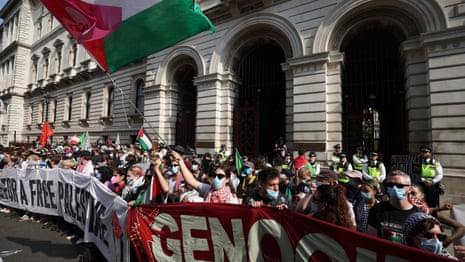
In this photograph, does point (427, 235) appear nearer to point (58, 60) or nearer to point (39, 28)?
point (58, 60)

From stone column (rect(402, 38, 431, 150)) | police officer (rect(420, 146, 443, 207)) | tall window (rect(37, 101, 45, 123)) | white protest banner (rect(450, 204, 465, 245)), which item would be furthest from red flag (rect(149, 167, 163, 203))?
tall window (rect(37, 101, 45, 123))

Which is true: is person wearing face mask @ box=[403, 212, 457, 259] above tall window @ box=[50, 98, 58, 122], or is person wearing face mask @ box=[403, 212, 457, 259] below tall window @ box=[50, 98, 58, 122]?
below

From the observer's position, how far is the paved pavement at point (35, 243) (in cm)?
405

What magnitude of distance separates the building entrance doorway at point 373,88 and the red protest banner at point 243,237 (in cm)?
891

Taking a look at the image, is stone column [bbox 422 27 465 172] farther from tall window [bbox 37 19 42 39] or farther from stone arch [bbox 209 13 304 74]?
tall window [bbox 37 19 42 39]

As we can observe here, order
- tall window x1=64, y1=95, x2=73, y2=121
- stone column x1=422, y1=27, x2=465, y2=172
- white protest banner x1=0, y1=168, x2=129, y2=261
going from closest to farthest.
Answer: white protest banner x1=0, y1=168, x2=129, y2=261 → stone column x1=422, y1=27, x2=465, y2=172 → tall window x1=64, y1=95, x2=73, y2=121

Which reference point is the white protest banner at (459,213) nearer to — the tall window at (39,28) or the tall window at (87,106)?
the tall window at (87,106)

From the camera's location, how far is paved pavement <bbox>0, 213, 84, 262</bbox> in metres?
4.05

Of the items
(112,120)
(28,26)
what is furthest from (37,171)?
(28,26)

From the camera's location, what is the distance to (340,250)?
6.71 ft

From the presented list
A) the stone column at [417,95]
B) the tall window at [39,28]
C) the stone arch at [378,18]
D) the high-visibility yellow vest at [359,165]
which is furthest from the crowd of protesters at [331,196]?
the tall window at [39,28]

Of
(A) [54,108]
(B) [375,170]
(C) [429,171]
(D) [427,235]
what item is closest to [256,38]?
(B) [375,170]

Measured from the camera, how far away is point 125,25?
4.39 m

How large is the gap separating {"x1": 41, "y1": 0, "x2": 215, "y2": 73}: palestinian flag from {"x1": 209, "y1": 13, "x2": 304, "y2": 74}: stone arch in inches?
294
